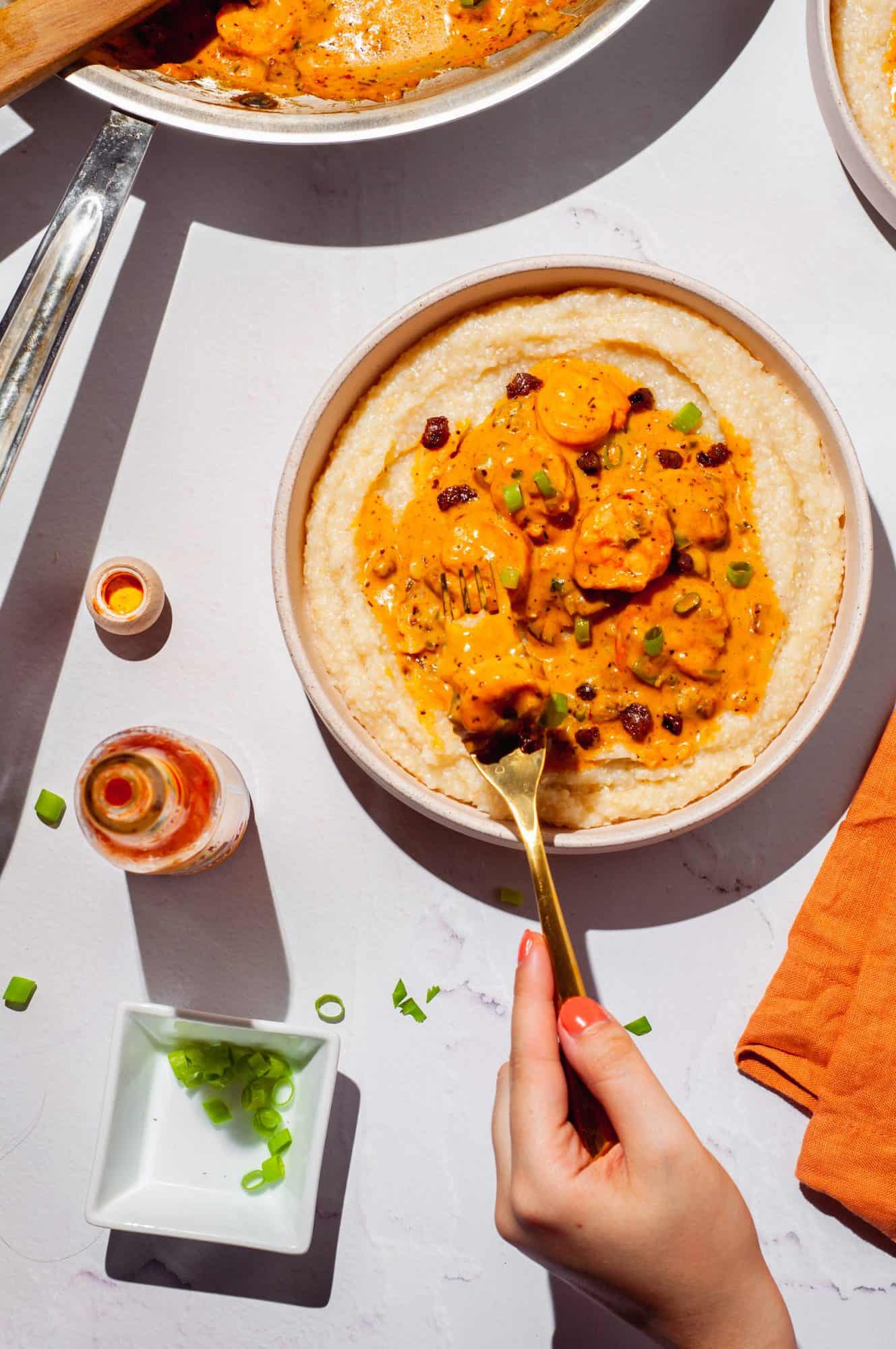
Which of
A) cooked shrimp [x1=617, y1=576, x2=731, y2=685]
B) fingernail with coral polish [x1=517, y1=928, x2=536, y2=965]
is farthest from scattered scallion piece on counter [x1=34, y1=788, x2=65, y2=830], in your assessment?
cooked shrimp [x1=617, y1=576, x2=731, y2=685]

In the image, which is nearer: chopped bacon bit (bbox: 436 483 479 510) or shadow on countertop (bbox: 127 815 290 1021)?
chopped bacon bit (bbox: 436 483 479 510)

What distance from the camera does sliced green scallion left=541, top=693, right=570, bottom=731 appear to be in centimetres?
277

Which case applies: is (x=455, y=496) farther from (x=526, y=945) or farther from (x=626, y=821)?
(x=526, y=945)

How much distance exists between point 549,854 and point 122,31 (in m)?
2.76

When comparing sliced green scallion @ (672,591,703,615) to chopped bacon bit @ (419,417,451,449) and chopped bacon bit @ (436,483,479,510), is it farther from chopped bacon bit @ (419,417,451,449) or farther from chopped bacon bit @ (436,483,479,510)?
chopped bacon bit @ (419,417,451,449)

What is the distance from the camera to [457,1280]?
3.24m

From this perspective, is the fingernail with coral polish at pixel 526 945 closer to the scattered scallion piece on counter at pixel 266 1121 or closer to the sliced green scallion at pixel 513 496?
the scattered scallion piece on counter at pixel 266 1121

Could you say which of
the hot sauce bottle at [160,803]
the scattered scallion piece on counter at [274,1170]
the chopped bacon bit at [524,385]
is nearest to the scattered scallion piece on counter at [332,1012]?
the scattered scallion piece on counter at [274,1170]

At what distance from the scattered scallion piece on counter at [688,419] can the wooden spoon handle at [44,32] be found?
1.99m

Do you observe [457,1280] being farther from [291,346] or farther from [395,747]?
[291,346]

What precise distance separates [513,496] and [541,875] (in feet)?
3.39

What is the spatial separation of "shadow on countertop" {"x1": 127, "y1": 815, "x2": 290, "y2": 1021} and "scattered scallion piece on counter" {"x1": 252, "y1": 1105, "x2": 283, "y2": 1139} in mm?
283

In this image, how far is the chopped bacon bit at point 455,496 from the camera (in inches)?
115

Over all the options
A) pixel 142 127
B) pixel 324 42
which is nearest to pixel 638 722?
pixel 142 127
